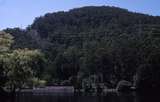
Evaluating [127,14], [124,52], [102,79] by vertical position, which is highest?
[127,14]

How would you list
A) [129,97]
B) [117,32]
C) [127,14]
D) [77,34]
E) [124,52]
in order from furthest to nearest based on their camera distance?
[127,14] < [77,34] < [117,32] < [124,52] < [129,97]

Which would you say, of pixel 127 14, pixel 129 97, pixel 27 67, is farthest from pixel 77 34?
pixel 27 67

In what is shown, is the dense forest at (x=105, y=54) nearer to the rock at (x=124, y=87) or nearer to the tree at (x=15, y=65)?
the rock at (x=124, y=87)

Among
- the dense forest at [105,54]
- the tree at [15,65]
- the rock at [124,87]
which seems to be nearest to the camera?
the tree at [15,65]

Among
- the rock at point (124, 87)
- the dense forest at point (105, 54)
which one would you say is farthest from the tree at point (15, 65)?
the rock at point (124, 87)

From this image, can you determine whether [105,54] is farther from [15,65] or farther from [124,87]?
[15,65]

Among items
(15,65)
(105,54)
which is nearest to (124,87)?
(105,54)

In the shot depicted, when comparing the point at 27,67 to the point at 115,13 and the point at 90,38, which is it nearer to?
the point at 90,38

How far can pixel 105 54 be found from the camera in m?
86.8

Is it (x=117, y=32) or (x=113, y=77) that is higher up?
(x=117, y=32)

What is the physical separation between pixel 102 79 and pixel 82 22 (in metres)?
35.8

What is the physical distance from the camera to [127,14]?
118375mm

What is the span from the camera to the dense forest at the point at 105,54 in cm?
7395

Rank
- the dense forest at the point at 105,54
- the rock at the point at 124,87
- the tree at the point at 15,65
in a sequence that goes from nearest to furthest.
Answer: the tree at the point at 15,65 < the rock at the point at 124,87 < the dense forest at the point at 105,54
